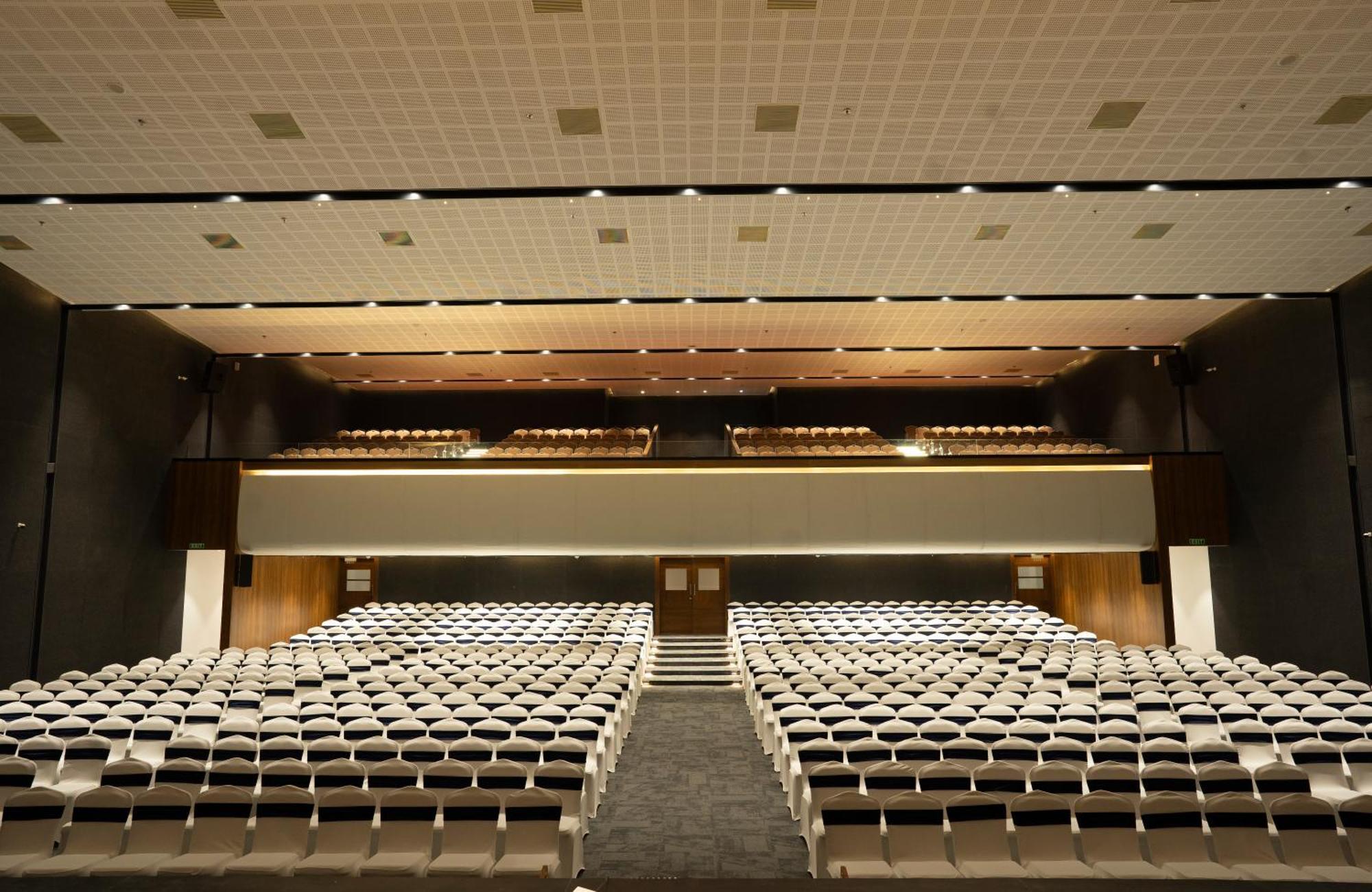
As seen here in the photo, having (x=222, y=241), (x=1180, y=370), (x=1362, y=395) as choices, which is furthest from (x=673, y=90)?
(x=1180, y=370)

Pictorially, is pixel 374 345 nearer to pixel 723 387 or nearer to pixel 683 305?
pixel 683 305

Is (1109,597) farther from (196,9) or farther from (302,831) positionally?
(196,9)

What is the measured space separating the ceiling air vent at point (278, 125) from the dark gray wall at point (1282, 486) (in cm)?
1538

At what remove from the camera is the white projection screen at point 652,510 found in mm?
18484

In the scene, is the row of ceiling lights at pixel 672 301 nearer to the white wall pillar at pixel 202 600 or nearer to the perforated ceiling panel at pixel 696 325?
the perforated ceiling panel at pixel 696 325

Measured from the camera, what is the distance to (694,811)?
809 cm

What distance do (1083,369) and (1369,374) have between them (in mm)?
9378

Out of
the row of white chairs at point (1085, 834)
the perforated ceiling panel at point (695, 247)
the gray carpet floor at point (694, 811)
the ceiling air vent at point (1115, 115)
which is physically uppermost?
the ceiling air vent at point (1115, 115)

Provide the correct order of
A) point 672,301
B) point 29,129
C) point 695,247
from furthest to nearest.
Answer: point 672,301 < point 695,247 < point 29,129

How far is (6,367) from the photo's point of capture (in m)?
13.2

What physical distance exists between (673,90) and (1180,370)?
1432cm

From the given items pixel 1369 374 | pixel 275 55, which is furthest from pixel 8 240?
pixel 1369 374

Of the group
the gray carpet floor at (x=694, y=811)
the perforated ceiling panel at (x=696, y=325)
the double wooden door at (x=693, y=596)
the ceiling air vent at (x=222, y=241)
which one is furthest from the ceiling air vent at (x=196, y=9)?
the double wooden door at (x=693, y=596)

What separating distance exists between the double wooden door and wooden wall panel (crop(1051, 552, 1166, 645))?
8.42 meters
